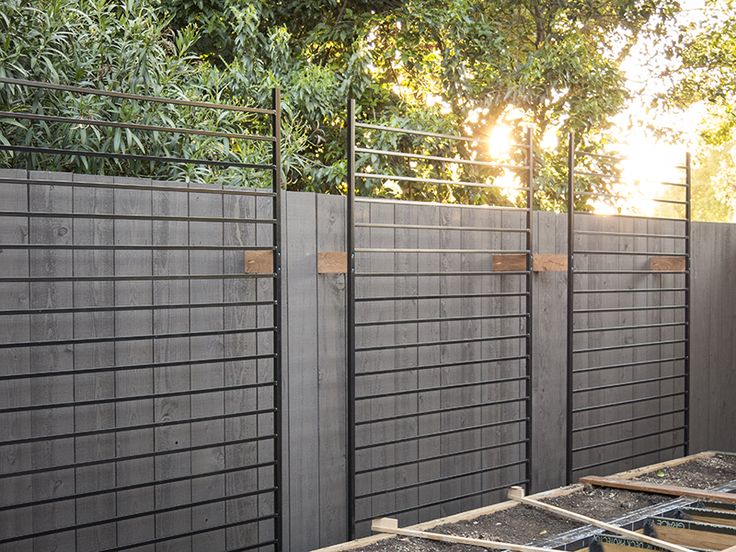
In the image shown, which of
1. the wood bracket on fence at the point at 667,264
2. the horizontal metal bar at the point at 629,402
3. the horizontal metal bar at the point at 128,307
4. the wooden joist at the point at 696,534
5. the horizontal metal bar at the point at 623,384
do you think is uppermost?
the wood bracket on fence at the point at 667,264

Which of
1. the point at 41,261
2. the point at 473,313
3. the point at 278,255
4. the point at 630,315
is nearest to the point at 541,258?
the point at 473,313

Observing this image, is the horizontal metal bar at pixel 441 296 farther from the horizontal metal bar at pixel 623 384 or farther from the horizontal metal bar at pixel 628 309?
the horizontal metal bar at pixel 623 384

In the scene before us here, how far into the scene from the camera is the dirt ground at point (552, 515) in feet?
12.5

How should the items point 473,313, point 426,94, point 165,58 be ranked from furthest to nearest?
point 426,94, point 165,58, point 473,313

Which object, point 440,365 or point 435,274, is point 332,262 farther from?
point 440,365

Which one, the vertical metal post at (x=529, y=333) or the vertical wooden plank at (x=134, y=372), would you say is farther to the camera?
the vertical metal post at (x=529, y=333)

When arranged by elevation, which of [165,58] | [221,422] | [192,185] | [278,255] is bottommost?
[221,422]

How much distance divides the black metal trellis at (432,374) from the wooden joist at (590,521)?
0.40m

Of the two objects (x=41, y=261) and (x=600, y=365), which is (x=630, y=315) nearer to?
(x=600, y=365)

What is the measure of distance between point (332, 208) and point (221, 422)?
1.18 m

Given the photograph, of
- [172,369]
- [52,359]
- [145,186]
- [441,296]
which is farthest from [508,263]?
[52,359]

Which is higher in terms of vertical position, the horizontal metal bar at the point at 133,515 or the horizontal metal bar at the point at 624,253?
the horizontal metal bar at the point at 624,253

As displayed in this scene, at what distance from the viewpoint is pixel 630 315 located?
20.4 ft

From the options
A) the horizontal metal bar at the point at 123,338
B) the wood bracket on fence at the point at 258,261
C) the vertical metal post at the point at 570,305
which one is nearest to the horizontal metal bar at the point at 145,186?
the wood bracket on fence at the point at 258,261
